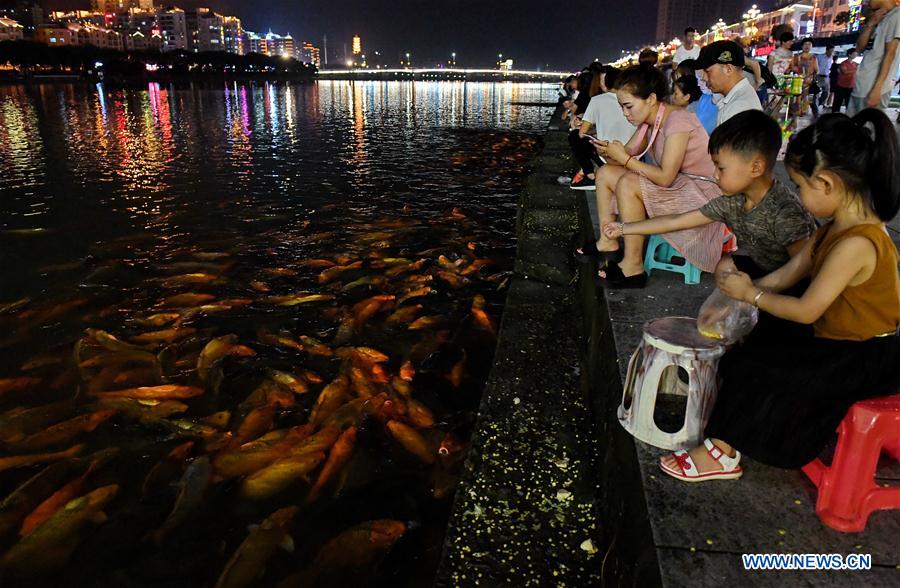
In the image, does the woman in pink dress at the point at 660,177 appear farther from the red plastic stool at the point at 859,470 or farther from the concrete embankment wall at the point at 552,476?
the red plastic stool at the point at 859,470

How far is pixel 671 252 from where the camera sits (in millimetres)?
4906

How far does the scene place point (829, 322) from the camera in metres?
2.47

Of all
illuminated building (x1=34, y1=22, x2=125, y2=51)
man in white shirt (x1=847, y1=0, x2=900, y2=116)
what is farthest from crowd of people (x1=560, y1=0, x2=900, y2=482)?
illuminated building (x1=34, y1=22, x2=125, y2=51)

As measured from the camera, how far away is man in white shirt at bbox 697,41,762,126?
16.6 feet

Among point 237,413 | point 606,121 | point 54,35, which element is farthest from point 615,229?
point 54,35

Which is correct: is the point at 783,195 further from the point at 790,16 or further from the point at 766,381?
the point at 790,16

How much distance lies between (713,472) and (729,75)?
4.00m

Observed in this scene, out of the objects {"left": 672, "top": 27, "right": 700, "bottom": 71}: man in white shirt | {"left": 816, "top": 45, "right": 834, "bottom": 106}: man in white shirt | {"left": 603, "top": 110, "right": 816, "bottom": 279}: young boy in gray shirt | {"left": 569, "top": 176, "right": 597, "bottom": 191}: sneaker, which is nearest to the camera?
{"left": 603, "top": 110, "right": 816, "bottom": 279}: young boy in gray shirt

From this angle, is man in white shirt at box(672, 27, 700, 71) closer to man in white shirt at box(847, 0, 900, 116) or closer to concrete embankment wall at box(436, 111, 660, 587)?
man in white shirt at box(847, 0, 900, 116)

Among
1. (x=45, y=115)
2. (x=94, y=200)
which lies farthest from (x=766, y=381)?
(x=45, y=115)

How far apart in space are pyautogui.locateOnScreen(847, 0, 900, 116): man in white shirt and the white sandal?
6.08 meters

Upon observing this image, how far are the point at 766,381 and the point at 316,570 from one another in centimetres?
271

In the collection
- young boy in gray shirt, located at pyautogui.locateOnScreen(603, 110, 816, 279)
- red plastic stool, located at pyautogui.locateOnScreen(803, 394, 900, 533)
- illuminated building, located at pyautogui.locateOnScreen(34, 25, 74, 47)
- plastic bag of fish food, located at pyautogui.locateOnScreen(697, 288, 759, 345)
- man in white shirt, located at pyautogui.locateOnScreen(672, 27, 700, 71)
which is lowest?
red plastic stool, located at pyautogui.locateOnScreen(803, 394, 900, 533)

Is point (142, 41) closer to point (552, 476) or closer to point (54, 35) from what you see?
point (54, 35)
